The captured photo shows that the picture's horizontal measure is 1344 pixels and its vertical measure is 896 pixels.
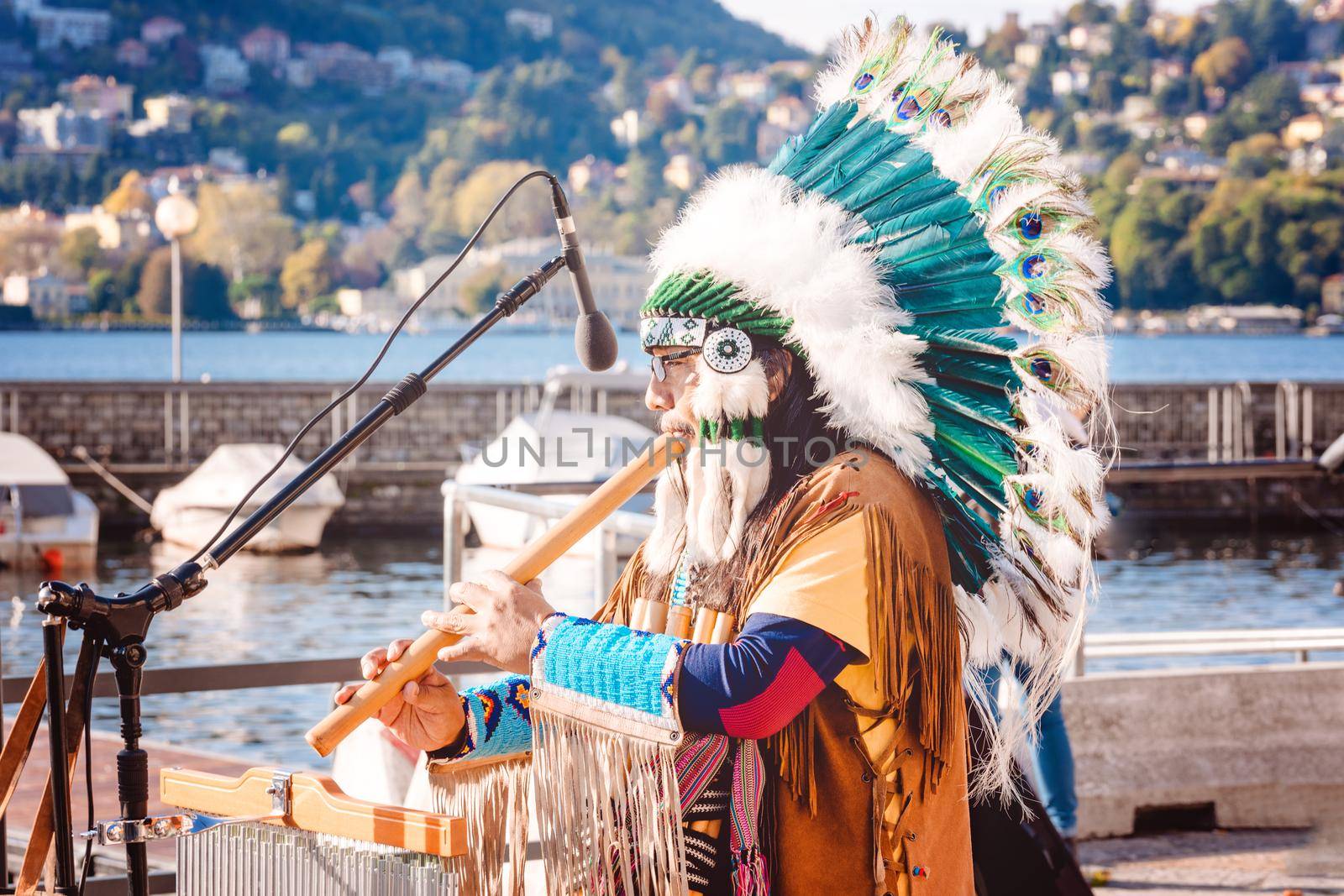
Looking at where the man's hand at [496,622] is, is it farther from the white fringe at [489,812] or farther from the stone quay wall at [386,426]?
the stone quay wall at [386,426]

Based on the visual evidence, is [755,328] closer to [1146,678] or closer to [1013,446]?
[1013,446]

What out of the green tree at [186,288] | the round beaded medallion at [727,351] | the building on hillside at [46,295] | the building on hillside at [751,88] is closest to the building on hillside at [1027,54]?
the building on hillside at [751,88]

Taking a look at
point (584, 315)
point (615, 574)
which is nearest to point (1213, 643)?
point (615, 574)

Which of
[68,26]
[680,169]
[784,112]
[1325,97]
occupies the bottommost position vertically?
[680,169]

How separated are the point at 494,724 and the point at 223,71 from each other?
120324mm

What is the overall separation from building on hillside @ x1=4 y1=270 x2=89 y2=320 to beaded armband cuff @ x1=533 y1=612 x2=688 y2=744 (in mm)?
93645

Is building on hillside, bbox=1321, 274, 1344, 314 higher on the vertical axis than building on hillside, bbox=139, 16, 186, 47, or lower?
lower

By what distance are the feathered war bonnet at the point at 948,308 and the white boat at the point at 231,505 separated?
17779mm

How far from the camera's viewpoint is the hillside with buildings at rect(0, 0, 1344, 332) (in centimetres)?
8125

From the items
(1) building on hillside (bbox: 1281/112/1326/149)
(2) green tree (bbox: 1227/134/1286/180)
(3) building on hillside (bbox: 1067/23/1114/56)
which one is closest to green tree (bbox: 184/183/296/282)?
(2) green tree (bbox: 1227/134/1286/180)

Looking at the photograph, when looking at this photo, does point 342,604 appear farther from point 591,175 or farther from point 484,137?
point 484,137

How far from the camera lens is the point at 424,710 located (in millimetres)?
2332

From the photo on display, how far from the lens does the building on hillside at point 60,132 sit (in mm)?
97625

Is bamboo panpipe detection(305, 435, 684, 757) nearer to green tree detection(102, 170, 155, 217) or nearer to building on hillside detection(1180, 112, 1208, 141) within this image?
green tree detection(102, 170, 155, 217)
